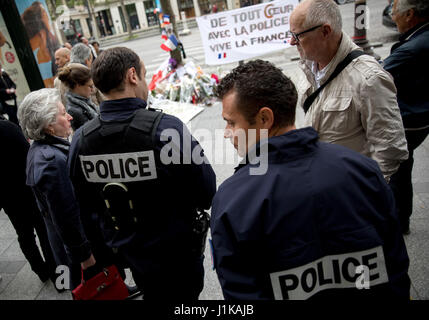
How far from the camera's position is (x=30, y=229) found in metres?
2.79

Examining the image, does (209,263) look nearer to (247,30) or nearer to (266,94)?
(266,94)

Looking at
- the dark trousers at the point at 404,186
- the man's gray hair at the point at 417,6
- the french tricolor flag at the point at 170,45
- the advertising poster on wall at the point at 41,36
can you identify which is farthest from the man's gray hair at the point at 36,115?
the french tricolor flag at the point at 170,45

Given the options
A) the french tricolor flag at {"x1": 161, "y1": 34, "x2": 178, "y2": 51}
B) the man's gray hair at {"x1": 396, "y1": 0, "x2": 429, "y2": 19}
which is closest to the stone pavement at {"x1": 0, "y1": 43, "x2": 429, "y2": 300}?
the man's gray hair at {"x1": 396, "y1": 0, "x2": 429, "y2": 19}

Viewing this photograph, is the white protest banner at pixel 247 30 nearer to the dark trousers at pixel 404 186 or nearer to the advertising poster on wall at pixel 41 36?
the advertising poster on wall at pixel 41 36

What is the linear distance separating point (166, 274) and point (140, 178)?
62 cm

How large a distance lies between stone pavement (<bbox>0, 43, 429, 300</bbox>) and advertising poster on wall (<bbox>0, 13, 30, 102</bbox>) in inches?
124

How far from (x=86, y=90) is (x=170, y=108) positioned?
358cm

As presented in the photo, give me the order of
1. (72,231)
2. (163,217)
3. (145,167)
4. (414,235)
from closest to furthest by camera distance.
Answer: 1. (145,167)
2. (163,217)
3. (72,231)
4. (414,235)

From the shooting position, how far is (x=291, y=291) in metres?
1.04

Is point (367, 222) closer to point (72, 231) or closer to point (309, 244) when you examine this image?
point (309, 244)

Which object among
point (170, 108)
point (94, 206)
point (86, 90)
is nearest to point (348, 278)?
point (94, 206)

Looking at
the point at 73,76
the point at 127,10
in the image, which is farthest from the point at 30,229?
the point at 127,10

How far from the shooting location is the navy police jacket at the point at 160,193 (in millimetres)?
1609

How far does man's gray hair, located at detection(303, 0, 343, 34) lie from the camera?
1838mm
